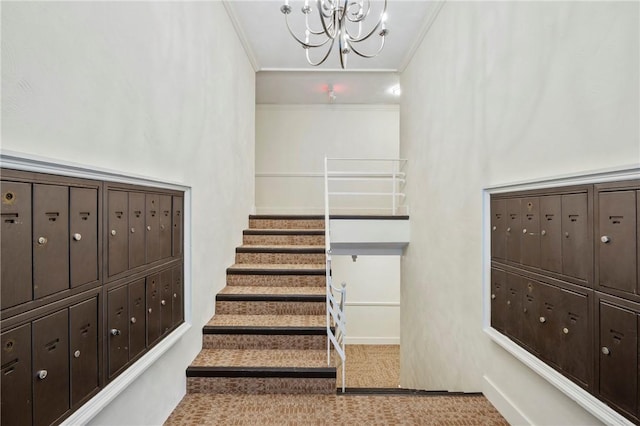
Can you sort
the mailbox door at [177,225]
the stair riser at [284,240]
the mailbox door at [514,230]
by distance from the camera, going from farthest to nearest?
A: the stair riser at [284,240]
the mailbox door at [177,225]
the mailbox door at [514,230]

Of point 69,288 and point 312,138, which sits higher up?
point 312,138

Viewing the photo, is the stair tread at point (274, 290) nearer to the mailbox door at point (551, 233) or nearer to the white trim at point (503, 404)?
the white trim at point (503, 404)

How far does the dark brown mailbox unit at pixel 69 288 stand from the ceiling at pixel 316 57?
7.68 feet

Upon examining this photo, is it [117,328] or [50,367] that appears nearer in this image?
[50,367]

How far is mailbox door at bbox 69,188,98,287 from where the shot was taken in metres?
1.27

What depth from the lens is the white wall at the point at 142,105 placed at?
1076 mm

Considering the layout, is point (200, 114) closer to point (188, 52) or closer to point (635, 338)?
point (188, 52)

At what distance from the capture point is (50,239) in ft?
3.81

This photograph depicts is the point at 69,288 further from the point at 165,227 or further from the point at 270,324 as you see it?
the point at 270,324

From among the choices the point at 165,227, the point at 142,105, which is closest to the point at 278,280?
the point at 165,227

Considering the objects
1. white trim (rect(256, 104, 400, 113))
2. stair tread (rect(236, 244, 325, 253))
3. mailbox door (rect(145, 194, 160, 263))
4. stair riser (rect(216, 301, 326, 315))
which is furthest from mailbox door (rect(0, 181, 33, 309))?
white trim (rect(256, 104, 400, 113))

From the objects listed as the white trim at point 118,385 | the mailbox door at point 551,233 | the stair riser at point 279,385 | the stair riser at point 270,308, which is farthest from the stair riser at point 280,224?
the mailbox door at point 551,233

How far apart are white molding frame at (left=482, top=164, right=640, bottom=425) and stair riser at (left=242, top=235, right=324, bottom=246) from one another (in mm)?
1999

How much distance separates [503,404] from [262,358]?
5.11 ft
